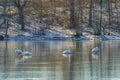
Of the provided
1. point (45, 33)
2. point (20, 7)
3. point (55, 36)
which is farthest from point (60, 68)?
point (20, 7)

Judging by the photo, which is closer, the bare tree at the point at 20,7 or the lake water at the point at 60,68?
the lake water at the point at 60,68

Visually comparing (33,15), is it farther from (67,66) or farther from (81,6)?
(67,66)

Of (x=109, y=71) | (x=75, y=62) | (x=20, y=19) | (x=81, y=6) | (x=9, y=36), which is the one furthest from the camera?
(x=81, y=6)

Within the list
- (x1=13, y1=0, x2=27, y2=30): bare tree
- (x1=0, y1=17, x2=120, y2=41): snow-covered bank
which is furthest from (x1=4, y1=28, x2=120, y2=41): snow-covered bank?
(x1=13, y1=0, x2=27, y2=30): bare tree

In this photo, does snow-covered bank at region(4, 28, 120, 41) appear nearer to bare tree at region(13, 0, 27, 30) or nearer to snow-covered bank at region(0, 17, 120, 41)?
snow-covered bank at region(0, 17, 120, 41)

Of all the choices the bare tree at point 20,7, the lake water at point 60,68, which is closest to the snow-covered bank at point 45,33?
the bare tree at point 20,7

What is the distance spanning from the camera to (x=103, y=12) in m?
97.1

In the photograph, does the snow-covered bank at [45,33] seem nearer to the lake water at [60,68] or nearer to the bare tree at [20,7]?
the bare tree at [20,7]

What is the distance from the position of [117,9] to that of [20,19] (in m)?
20.2

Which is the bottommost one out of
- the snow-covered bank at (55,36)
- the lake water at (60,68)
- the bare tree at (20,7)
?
the snow-covered bank at (55,36)

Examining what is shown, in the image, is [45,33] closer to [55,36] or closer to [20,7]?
[55,36]

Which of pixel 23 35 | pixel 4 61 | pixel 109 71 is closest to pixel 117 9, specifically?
pixel 23 35

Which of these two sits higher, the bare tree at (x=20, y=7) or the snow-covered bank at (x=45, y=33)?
the bare tree at (x=20, y=7)

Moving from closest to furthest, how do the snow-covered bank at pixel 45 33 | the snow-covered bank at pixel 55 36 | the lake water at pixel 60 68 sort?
the lake water at pixel 60 68 < the snow-covered bank at pixel 55 36 < the snow-covered bank at pixel 45 33
